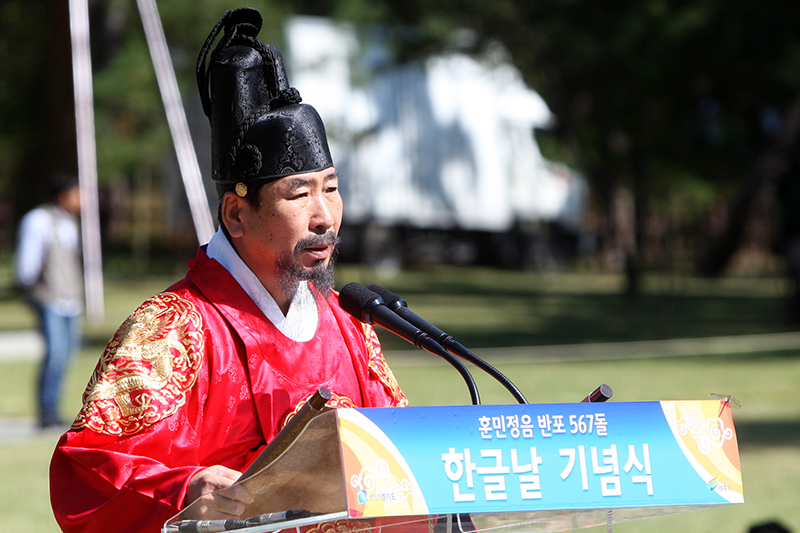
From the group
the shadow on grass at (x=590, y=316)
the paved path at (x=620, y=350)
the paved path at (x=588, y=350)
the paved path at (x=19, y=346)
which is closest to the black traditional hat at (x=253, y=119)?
the paved path at (x=588, y=350)

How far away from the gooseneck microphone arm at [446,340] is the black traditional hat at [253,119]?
1.17 ft

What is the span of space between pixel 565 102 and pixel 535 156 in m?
Result: 9.66

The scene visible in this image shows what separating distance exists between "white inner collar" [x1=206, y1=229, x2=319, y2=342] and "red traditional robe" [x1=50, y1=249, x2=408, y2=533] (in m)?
0.02

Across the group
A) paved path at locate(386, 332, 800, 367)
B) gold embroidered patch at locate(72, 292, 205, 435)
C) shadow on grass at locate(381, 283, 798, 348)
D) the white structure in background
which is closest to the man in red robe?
gold embroidered patch at locate(72, 292, 205, 435)

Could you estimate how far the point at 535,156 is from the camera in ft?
107

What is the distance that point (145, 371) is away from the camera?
7.14 feet

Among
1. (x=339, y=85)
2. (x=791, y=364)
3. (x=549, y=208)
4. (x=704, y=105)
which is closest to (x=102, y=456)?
(x=791, y=364)

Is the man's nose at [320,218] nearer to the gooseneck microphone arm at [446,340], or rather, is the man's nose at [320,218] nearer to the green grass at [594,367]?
the gooseneck microphone arm at [446,340]

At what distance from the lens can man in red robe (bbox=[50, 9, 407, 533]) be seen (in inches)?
83.0

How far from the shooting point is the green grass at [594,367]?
689 centimetres

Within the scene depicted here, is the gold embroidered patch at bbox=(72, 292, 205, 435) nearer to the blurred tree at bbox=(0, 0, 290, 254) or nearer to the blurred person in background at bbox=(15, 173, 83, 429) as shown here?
the blurred person in background at bbox=(15, 173, 83, 429)

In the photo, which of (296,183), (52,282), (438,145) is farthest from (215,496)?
(438,145)

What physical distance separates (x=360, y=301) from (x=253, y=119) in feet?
1.62

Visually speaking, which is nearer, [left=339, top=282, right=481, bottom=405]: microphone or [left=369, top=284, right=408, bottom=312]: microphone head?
[left=339, top=282, right=481, bottom=405]: microphone
